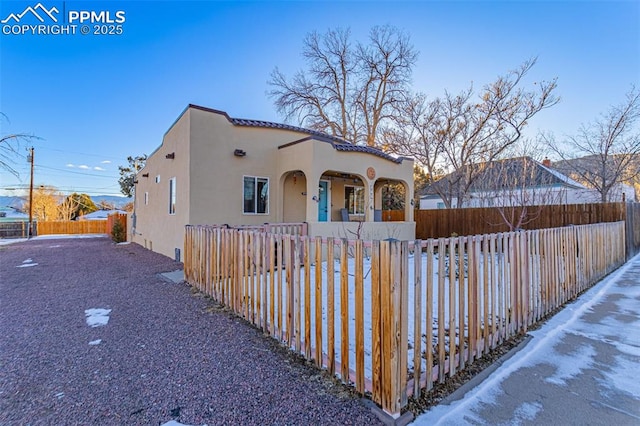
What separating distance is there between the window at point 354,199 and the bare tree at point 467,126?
5015mm

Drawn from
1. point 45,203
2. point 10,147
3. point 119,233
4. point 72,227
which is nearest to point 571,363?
point 10,147

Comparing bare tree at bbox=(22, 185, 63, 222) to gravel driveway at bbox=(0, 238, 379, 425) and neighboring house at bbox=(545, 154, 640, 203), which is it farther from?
neighboring house at bbox=(545, 154, 640, 203)

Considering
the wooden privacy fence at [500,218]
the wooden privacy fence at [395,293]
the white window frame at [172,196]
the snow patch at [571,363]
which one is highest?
the white window frame at [172,196]

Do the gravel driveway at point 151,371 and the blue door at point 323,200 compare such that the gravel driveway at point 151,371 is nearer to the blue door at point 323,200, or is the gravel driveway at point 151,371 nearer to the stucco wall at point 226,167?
the stucco wall at point 226,167

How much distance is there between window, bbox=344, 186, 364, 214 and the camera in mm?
13602

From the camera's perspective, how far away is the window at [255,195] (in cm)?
984

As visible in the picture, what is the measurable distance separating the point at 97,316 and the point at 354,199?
11.1 meters

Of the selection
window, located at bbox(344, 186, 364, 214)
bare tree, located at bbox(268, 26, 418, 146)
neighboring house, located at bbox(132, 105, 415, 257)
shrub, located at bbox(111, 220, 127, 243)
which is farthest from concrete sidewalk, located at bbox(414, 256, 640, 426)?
bare tree, located at bbox(268, 26, 418, 146)

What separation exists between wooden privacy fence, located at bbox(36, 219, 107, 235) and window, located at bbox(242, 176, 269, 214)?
22702mm

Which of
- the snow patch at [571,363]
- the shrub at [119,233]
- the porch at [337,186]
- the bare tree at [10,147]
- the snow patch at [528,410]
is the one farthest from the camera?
the shrub at [119,233]

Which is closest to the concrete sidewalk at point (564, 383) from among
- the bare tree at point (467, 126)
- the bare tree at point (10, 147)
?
the bare tree at point (467, 126)

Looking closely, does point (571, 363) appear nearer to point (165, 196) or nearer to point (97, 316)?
point (97, 316)

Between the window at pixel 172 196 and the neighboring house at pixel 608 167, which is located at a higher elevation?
the neighboring house at pixel 608 167

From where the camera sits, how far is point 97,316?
433 centimetres
